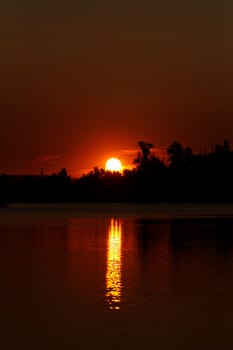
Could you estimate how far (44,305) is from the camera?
27938mm

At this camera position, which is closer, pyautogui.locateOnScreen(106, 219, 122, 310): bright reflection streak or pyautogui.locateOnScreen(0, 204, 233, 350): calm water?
pyautogui.locateOnScreen(0, 204, 233, 350): calm water

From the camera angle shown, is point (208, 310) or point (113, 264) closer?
point (208, 310)

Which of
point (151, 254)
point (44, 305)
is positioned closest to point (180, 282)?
point (44, 305)

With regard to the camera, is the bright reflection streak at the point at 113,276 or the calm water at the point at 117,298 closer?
the calm water at the point at 117,298

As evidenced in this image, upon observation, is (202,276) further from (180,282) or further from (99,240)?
(99,240)

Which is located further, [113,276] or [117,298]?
[113,276]

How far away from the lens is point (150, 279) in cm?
3475

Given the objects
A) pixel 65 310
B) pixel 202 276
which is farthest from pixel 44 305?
pixel 202 276

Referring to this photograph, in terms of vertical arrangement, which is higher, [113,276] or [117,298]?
[113,276]

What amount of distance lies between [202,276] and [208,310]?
9.11m

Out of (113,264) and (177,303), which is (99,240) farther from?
(177,303)

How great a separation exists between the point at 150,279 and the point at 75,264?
7.79 meters

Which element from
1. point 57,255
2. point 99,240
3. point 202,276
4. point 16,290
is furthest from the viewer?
point 99,240

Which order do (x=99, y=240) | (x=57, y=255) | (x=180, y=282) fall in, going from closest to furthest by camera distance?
(x=180, y=282)
(x=57, y=255)
(x=99, y=240)
